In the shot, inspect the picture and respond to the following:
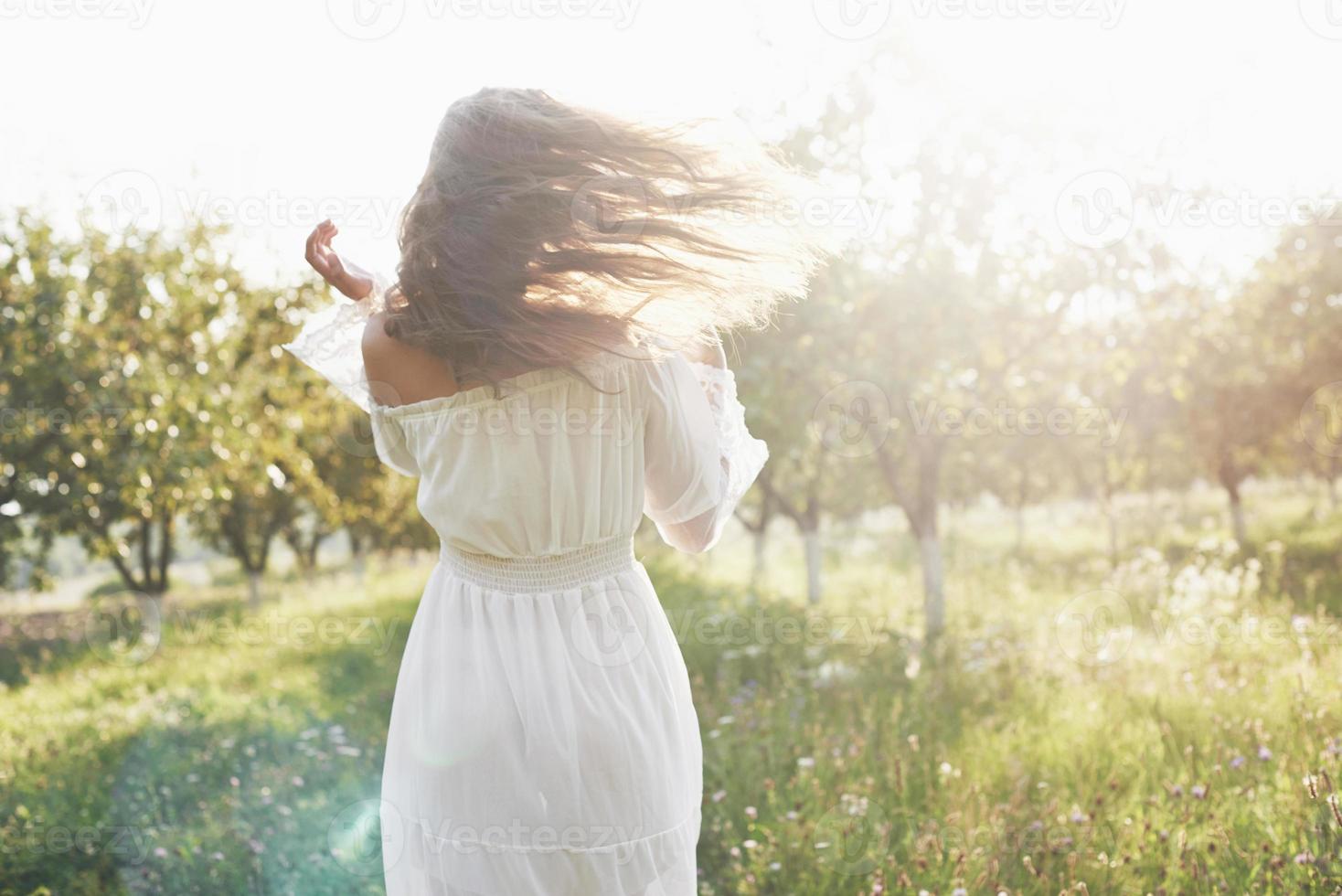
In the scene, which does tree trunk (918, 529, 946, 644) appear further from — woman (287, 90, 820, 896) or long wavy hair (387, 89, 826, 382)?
long wavy hair (387, 89, 826, 382)

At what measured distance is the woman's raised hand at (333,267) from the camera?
77.0 inches

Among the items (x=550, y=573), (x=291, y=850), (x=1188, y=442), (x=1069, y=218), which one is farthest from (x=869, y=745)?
(x=1188, y=442)

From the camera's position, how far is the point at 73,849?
4.02 metres

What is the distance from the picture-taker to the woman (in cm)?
165

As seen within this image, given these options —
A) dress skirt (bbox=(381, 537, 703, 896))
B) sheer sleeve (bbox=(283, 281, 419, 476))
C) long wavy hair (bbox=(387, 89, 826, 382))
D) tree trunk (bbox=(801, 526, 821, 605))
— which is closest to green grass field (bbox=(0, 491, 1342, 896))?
dress skirt (bbox=(381, 537, 703, 896))

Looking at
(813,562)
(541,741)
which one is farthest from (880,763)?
(813,562)

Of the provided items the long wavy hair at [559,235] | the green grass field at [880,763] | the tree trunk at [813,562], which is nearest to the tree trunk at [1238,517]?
the tree trunk at [813,562]

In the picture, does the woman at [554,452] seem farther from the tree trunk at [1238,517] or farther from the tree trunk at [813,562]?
the tree trunk at [1238,517]

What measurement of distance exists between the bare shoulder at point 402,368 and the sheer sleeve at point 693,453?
0.42 meters

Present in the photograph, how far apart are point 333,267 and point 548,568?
0.80 metres

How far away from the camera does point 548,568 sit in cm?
188

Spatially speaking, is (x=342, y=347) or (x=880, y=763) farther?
(x=880, y=763)

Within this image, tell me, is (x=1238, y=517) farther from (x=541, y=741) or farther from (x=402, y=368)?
(x=402, y=368)

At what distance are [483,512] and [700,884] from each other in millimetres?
2395
